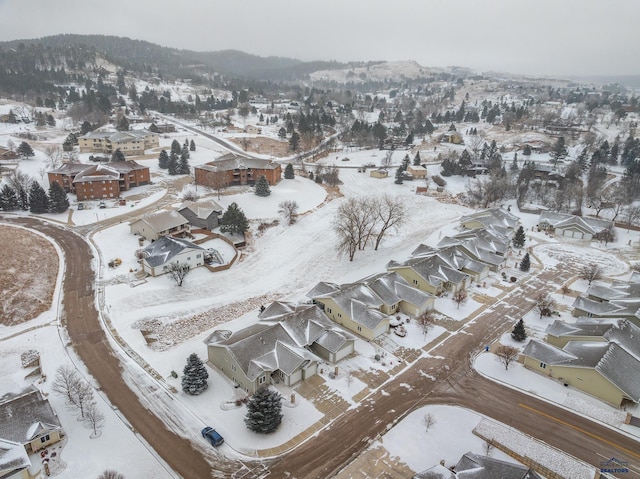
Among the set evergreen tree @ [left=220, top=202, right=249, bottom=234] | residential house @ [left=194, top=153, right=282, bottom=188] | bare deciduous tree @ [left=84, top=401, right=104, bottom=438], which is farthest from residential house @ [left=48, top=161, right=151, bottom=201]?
bare deciduous tree @ [left=84, top=401, right=104, bottom=438]

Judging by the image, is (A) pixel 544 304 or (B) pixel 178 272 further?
(B) pixel 178 272

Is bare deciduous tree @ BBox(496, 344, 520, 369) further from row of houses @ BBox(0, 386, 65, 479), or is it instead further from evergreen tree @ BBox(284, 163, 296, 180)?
evergreen tree @ BBox(284, 163, 296, 180)

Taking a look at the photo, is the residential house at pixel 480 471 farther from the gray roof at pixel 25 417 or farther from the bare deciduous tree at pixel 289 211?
the bare deciduous tree at pixel 289 211

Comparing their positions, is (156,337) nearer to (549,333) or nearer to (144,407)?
(144,407)

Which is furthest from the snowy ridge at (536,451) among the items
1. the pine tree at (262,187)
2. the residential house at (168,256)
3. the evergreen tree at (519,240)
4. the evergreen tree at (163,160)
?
the evergreen tree at (163,160)

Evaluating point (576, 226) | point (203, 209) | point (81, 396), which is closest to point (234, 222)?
point (203, 209)

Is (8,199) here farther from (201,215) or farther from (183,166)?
(183,166)
